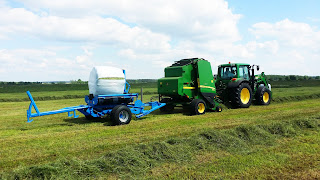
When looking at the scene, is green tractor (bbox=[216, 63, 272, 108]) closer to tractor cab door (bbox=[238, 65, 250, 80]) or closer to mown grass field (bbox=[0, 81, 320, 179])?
tractor cab door (bbox=[238, 65, 250, 80])

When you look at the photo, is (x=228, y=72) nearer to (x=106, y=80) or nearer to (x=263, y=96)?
(x=263, y=96)

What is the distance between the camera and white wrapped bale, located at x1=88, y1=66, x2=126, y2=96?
10.2 meters

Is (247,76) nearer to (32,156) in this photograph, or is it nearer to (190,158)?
(190,158)

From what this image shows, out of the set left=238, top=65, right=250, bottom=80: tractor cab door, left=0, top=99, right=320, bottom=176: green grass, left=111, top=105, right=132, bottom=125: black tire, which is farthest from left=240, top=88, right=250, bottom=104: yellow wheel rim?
left=111, top=105, right=132, bottom=125: black tire

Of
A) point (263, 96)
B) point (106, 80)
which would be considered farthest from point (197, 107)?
point (263, 96)

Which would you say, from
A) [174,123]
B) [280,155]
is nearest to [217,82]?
[174,123]

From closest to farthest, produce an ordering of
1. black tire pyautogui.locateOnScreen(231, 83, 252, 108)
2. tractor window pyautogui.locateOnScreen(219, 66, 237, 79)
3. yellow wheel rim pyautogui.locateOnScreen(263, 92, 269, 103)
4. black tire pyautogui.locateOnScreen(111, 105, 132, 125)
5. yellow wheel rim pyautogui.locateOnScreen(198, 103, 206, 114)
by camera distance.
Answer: black tire pyautogui.locateOnScreen(111, 105, 132, 125)
yellow wheel rim pyautogui.locateOnScreen(198, 103, 206, 114)
black tire pyautogui.locateOnScreen(231, 83, 252, 108)
tractor window pyautogui.locateOnScreen(219, 66, 237, 79)
yellow wheel rim pyautogui.locateOnScreen(263, 92, 269, 103)

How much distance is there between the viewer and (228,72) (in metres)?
14.9

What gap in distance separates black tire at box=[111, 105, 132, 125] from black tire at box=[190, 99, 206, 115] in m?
3.45

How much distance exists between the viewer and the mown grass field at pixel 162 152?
4.87 metres

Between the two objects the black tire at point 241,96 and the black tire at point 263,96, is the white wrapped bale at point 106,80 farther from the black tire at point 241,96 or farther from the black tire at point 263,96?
the black tire at point 263,96

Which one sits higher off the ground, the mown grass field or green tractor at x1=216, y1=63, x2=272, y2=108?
green tractor at x1=216, y1=63, x2=272, y2=108

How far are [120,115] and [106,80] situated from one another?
4.81 feet

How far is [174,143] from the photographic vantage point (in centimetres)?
641
